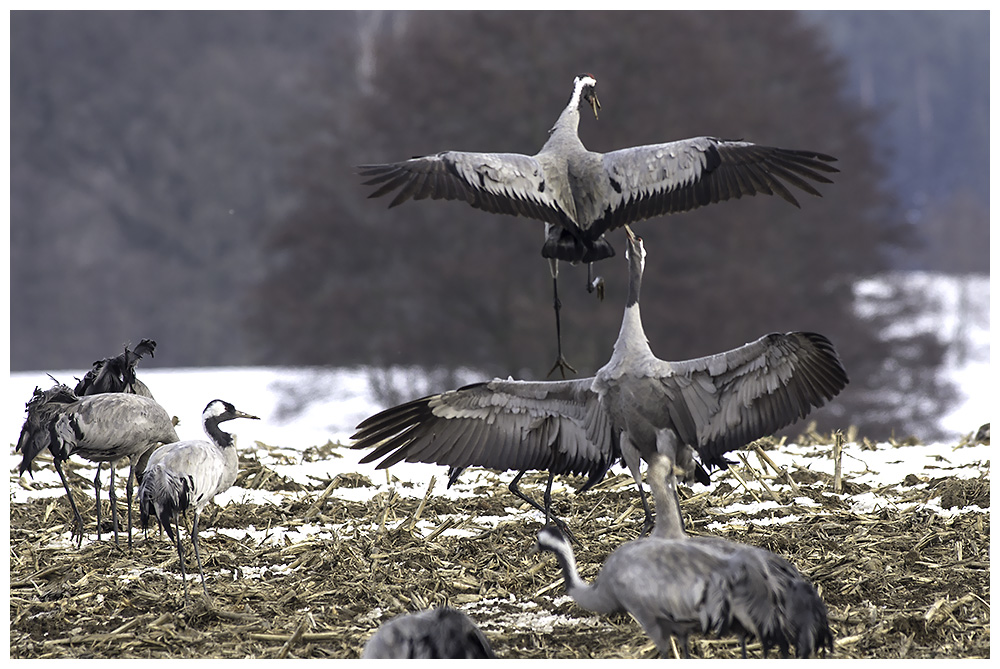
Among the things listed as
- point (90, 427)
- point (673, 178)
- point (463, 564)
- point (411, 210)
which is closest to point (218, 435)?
point (90, 427)

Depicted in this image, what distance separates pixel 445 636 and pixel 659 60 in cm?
1312

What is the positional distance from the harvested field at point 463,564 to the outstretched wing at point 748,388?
0.65 metres

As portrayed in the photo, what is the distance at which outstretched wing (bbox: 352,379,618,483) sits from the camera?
4.93 m

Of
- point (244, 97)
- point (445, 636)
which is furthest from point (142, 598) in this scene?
point (244, 97)

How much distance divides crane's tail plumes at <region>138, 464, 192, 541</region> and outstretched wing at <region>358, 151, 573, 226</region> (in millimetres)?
1683

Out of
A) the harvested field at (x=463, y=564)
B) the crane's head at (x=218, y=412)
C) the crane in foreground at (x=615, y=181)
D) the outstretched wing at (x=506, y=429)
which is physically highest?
the crane in foreground at (x=615, y=181)

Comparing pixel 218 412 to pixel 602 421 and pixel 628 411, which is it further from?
pixel 628 411

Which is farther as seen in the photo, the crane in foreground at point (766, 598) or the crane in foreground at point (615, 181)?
the crane in foreground at point (615, 181)

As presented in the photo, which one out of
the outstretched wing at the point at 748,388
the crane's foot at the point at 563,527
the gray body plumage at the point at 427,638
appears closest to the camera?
the gray body plumage at the point at 427,638

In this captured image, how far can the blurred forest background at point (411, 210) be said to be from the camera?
14.8 m

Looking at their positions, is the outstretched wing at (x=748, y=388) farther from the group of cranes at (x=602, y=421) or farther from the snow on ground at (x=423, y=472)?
the snow on ground at (x=423, y=472)

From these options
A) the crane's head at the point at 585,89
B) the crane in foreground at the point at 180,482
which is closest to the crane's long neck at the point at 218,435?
the crane in foreground at the point at 180,482

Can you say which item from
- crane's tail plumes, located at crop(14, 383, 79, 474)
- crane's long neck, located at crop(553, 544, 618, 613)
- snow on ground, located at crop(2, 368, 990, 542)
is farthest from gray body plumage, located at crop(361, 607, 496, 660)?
crane's tail plumes, located at crop(14, 383, 79, 474)

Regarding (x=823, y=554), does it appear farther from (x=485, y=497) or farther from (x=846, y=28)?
(x=846, y=28)
